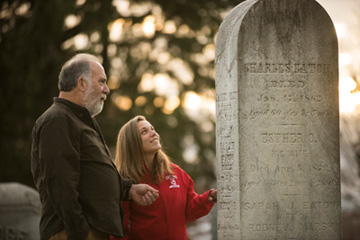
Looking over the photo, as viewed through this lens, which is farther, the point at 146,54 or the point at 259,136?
the point at 146,54

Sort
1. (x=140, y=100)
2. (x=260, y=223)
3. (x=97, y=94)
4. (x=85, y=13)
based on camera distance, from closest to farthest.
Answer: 1. (x=97, y=94)
2. (x=260, y=223)
3. (x=85, y=13)
4. (x=140, y=100)

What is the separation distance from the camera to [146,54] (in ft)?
45.4

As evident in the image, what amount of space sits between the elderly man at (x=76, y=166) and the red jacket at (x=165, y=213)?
0.59 meters

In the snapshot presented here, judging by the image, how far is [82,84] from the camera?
15.2ft

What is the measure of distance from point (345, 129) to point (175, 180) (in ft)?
24.4

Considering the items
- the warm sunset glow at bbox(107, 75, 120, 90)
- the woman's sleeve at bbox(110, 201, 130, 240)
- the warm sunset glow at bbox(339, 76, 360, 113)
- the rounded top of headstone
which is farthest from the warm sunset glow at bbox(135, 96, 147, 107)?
the woman's sleeve at bbox(110, 201, 130, 240)

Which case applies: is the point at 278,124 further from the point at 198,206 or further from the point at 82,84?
the point at 82,84

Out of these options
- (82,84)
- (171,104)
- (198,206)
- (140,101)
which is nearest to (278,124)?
(198,206)

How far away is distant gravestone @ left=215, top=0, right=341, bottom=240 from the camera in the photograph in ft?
16.6

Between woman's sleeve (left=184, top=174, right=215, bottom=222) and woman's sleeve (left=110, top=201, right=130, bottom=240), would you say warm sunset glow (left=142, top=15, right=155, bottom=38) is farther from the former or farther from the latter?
woman's sleeve (left=110, top=201, right=130, bottom=240)

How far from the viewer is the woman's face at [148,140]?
5.53 m

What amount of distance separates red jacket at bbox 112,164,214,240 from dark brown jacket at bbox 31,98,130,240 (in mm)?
719

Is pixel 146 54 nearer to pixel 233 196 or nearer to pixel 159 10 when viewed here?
pixel 159 10

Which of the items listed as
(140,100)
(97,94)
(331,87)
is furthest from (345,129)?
(97,94)
